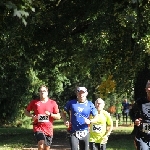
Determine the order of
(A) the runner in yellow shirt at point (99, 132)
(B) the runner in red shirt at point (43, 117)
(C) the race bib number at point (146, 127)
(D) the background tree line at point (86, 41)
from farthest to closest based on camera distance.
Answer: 1. (D) the background tree line at point (86, 41)
2. (B) the runner in red shirt at point (43, 117)
3. (A) the runner in yellow shirt at point (99, 132)
4. (C) the race bib number at point (146, 127)

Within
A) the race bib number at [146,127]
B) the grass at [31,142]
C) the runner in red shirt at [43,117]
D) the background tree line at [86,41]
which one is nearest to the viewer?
the race bib number at [146,127]

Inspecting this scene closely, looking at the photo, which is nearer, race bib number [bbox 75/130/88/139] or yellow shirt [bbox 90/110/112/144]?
race bib number [bbox 75/130/88/139]

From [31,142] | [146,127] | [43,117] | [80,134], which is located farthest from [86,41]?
[146,127]

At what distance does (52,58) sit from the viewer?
80.4 feet

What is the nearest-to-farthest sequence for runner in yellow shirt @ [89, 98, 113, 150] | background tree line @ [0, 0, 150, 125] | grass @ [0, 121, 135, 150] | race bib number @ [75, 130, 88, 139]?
race bib number @ [75, 130, 88, 139]
runner in yellow shirt @ [89, 98, 113, 150]
background tree line @ [0, 0, 150, 125]
grass @ [0, 121, 135, 150]

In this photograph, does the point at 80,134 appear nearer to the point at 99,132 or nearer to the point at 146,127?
the point at 99,132

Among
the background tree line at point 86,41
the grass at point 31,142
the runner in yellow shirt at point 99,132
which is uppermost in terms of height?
the background tree line at point 86,41

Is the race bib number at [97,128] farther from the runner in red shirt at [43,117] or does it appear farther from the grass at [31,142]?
the grass at [31,142]

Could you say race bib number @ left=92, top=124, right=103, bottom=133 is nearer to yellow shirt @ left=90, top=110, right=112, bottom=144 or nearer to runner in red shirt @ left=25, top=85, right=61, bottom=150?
yellow shirt @ left=90, top=110, right=112, bottom=144

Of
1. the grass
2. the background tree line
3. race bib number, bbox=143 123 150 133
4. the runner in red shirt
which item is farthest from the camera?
the grass

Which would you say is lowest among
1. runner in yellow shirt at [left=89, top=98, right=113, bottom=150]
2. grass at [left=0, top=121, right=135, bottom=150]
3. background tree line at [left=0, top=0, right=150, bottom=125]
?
grass at [left=0, top=121, right=135, bottom=150]

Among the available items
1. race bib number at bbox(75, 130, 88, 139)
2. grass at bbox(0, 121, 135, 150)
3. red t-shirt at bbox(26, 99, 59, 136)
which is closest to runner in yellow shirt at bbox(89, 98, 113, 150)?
race bib number at bbox(75, 130, 88, 139)

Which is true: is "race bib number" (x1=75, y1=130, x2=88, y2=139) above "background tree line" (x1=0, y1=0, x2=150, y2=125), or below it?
below

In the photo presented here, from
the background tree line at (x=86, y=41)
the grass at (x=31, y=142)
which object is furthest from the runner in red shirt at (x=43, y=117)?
the grass at (x=31, y=142)
